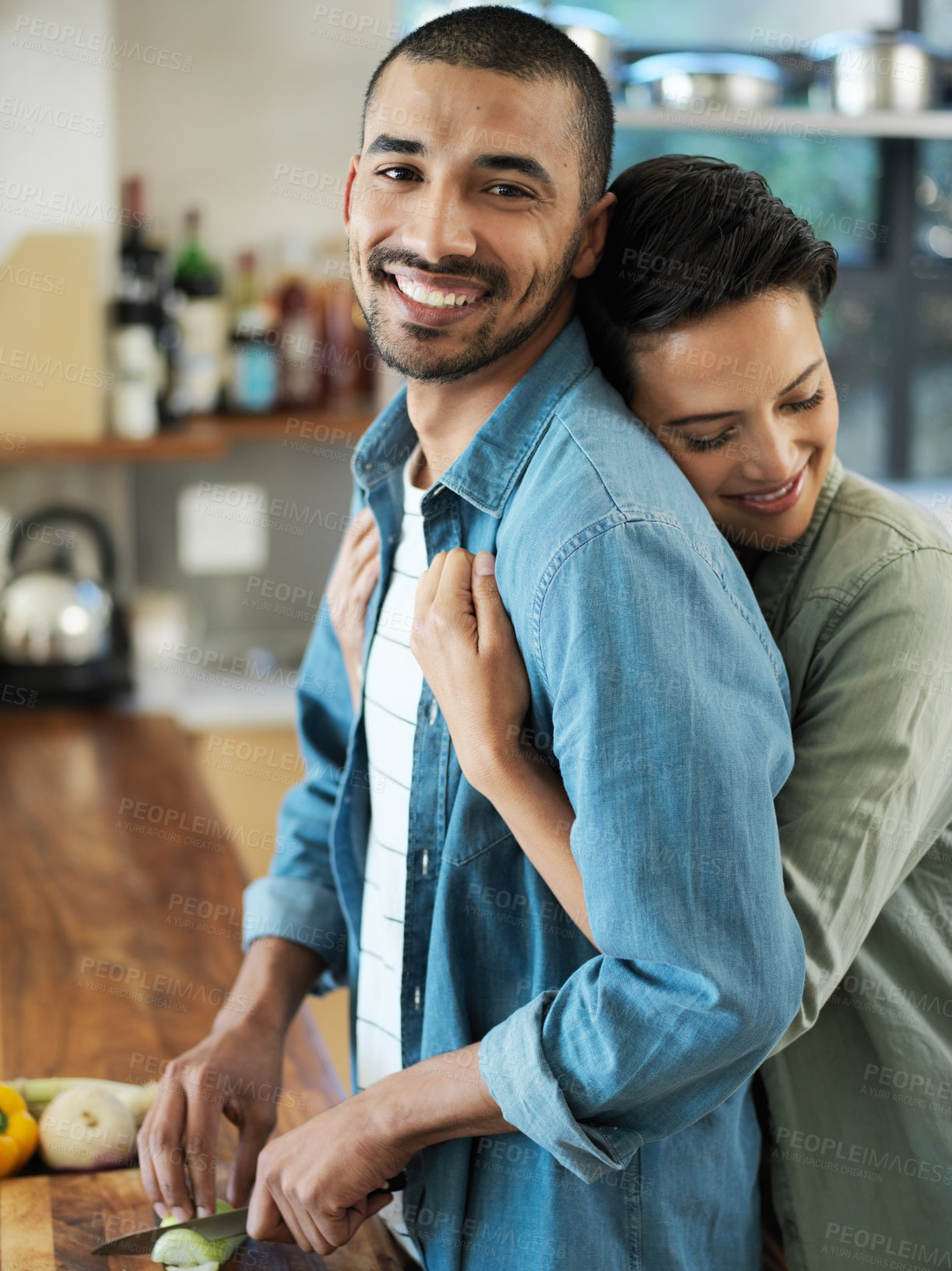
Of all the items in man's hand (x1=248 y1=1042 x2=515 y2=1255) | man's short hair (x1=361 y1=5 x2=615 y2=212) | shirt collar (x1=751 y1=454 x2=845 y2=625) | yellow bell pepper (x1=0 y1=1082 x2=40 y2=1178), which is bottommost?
yellow bell pepper (x1=0 y1=1082 x2=40 y2=1178)

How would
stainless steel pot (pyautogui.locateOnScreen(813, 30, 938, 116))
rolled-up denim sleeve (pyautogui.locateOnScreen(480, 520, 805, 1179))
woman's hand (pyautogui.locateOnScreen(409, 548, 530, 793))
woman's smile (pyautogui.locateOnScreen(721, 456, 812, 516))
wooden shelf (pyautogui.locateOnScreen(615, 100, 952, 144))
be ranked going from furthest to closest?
stainless steel pot (pyautogui.locateOnScreen(813, 30, 938, 116)) → wooden shelf (pyautogui.locateOnScreen(615, 100, 952, 144)) → woman's smile (pyautogui.locateOnScreen(721, 456, 812, 516)) → woman's hand (pyautogui.locateOnScreen(409, 548, 530, 793)) → rolled-up denim sleeve (pyautogui.locateOnScreen(480, 520, 805, 1179))

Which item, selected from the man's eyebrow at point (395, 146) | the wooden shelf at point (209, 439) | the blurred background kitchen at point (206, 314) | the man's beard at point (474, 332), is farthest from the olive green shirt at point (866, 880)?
the wooden shelf at point (209, 439)

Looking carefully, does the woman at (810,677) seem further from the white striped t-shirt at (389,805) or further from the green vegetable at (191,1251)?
the green vegetable at (191,1251)

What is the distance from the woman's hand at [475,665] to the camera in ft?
2.45

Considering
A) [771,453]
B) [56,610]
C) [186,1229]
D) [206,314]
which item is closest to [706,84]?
[206,314]

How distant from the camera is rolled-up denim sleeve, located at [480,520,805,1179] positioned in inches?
25.5

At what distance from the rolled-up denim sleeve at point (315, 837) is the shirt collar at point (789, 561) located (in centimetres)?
36

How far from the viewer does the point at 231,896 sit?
1582 millimetres

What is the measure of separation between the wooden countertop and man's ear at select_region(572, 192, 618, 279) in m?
0.70

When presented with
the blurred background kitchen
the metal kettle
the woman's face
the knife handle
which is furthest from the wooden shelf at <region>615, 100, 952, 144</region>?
the knife handle

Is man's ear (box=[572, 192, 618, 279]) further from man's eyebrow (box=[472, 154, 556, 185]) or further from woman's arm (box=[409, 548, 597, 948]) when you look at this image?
woman's arm (box=[409, 548, 597, 948])

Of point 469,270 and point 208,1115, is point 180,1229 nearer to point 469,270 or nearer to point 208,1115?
point 208,1115

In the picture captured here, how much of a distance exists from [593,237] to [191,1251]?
737mm

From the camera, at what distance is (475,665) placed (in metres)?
0.75
